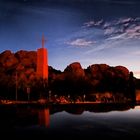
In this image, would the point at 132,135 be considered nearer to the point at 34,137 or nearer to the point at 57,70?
the point at 34,137

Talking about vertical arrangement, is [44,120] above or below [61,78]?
below

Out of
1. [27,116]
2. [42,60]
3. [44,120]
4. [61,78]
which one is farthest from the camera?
[61,78]

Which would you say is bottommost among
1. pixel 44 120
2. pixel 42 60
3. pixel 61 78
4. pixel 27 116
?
pixel 44 120

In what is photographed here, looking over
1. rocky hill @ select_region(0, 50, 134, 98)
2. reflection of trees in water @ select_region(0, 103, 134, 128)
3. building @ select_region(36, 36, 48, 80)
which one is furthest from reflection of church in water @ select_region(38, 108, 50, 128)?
building @ select_region(36, 36, 48, 80)

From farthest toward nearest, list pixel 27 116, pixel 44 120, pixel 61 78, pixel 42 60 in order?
1. pixel 61 78
2. pixel 42 60
3. pixel 27 116
4. pixel 44 120

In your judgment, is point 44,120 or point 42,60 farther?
point 42,60

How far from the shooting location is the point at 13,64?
89438 mm

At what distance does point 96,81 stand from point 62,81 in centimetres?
1010

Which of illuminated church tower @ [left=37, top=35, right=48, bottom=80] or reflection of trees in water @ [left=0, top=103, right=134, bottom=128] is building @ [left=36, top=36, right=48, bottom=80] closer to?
illuminated church tower @ [left=37, top=35, right=48, bottom=80]

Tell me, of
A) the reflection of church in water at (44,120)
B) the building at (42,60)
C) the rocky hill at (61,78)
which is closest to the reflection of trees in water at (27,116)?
the reflection of church in water at (44,120)

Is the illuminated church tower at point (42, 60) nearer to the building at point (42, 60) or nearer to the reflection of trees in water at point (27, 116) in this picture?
the building at point (42, 60)

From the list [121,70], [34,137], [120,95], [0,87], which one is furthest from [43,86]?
[34,137]

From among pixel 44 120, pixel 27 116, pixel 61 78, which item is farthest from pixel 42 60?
pixel 44 120

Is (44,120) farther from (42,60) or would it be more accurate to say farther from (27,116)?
(42,60)
